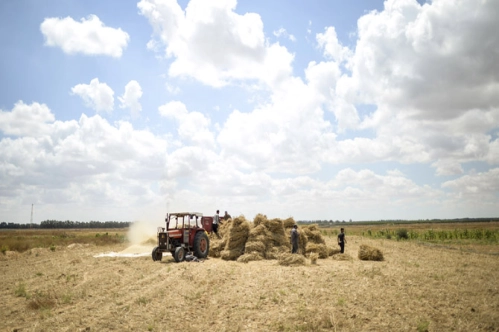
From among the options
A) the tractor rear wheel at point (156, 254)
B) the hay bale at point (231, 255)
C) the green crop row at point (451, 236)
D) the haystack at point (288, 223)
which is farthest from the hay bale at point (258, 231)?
the green crop row at point (451, 236)

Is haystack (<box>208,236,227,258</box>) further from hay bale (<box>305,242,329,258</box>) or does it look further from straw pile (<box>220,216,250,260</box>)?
hay bale (<box>305,242,329,258</box>)

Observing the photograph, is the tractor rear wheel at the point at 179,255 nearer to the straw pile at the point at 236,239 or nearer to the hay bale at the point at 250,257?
the straw pile at the point at 236,239

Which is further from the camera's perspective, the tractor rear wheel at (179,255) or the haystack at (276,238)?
the haystack at (276,238)

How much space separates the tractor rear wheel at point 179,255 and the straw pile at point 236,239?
2.78 metres

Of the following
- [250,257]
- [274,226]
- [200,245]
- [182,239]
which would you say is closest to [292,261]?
[250,257]

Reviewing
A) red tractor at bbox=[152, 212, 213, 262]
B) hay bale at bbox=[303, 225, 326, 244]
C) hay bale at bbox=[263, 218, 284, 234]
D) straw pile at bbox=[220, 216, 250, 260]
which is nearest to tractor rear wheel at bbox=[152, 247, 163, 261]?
red tractor at bbox=[152, 212, 213, 262]

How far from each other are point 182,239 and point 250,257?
13.5ft

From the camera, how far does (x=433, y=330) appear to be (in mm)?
9039

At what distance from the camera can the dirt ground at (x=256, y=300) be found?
974cm

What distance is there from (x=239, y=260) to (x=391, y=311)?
431 inches

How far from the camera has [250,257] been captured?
64.9 feet

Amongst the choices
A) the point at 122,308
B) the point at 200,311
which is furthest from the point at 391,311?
the point at 122,308

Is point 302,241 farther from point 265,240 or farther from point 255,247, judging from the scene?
point 255,247

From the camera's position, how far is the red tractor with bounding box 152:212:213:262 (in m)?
20.1
